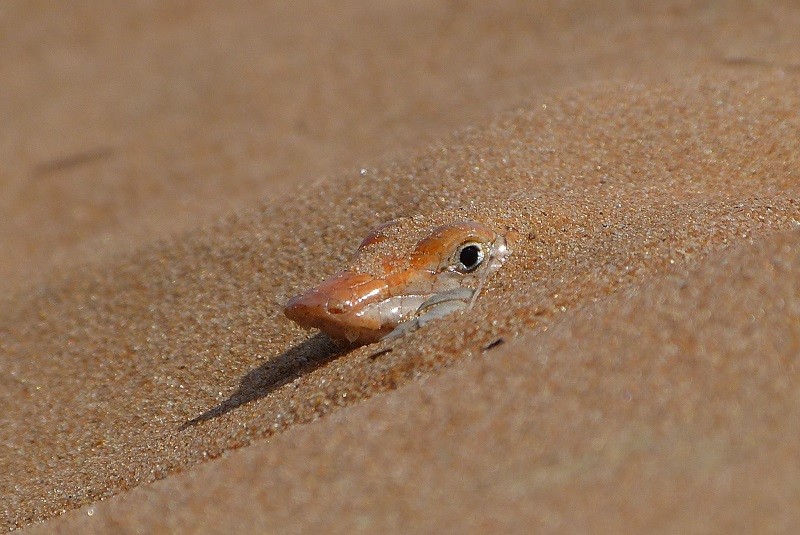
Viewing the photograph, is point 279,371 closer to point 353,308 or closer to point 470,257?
point 353,308

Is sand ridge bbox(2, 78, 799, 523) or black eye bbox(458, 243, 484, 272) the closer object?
sand ridge bbox(2, 78, 799, 523)

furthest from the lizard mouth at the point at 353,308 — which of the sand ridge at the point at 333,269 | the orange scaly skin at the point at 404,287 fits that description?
the sand ridge at the point at 333,269

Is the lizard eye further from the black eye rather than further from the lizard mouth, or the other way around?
the lizard mouth

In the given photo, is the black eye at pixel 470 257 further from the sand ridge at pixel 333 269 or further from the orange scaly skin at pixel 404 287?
the sand ridge at pixel 333 269

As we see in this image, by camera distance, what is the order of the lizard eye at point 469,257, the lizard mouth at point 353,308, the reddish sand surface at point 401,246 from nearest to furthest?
the reddish sand surface at point 401,246 → the lizard mouth at point 353,308 → the lizard eye at point 469,257

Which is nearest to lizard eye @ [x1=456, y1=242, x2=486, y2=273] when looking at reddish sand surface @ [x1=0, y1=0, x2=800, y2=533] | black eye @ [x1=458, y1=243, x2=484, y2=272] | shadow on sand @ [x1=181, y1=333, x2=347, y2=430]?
black eye @ [x1=458, y1=243, x2=484, y2=272]

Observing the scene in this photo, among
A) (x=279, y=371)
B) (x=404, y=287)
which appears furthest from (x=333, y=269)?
(x=404, y=287)

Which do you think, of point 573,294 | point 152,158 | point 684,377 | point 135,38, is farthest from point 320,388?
point 135,38
